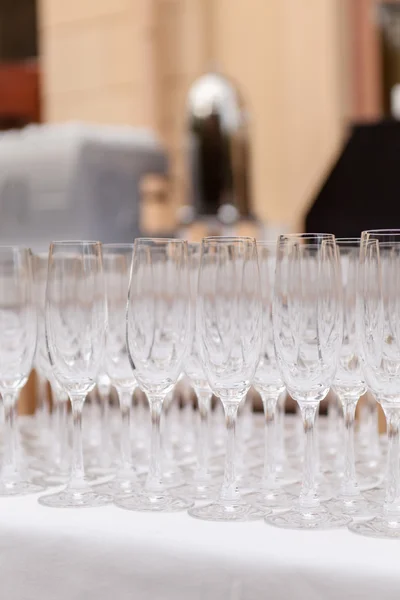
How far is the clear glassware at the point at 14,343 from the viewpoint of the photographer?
0.85m

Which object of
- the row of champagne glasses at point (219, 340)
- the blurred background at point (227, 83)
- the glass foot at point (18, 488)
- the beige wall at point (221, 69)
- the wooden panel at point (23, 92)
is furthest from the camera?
the wooden panel at point (23, 92)

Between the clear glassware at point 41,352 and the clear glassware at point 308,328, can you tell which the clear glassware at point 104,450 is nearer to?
the clear glassware at point 41,352

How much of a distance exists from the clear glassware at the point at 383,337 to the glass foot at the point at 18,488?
296 mm

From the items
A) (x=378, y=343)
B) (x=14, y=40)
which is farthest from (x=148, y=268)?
(x=14, y=40)

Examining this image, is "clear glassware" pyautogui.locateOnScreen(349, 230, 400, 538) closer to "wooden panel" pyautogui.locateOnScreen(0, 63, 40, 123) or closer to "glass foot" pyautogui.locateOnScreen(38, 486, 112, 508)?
"glass foot" pyautogui.locateOnScreen(38, 486, 112, 508)

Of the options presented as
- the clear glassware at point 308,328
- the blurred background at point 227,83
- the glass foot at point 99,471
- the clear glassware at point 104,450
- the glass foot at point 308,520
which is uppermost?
the blurred background at point 227,83

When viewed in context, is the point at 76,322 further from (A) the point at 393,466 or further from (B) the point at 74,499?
(A) the point at 393,466

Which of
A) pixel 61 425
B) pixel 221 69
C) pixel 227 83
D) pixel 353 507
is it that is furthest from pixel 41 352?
pixel 221 69

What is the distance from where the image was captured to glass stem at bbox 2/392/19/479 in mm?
874

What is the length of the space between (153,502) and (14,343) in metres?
0.20

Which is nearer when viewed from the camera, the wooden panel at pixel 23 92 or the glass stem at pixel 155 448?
the glass stem at pixel 155 448

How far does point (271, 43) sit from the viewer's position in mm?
4180

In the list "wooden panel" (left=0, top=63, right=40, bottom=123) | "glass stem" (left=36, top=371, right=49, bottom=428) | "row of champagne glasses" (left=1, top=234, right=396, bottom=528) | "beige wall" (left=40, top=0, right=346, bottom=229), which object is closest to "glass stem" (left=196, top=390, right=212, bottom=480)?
"row of champagne glasses" (left=1, top=234, right=396, bottom=528)

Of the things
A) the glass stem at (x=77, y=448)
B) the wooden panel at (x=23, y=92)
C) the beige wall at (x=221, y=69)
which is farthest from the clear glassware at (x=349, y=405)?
the wooden panel at (x=23, y=92)
